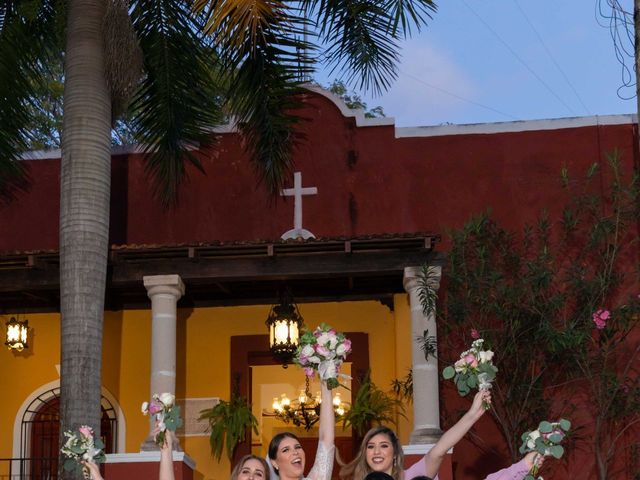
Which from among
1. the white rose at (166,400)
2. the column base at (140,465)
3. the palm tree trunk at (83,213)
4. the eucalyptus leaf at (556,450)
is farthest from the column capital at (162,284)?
the eucalyptus leaf at (556,450)

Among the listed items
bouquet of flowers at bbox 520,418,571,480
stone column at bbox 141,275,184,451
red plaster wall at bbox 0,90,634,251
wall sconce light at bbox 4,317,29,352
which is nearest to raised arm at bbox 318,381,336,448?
bouquet of flowers at bbox 520,418,571,480

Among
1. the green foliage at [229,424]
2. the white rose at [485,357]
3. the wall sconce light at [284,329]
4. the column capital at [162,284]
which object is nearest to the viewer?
the white rose at [485,357]

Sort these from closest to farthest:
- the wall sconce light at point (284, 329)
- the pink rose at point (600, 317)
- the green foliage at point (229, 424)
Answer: the pink rose at point (600, 317)
the wall sconce light at point (284, 329)
the green foliage at point (229, 424)

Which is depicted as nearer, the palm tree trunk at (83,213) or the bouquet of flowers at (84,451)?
the bouquet of flowers at (84,451)

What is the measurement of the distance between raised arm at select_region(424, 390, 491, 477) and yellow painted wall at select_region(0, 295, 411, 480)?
823 cm

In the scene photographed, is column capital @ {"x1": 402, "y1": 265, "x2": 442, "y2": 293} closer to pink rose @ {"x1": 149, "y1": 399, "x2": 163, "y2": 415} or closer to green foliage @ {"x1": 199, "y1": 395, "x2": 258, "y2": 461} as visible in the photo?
green foliage @ {"x1": 199, "y1": 395, "x2": 258, "y2": 461}

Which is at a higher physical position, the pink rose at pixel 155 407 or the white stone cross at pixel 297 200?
the white stone cross at pixel 297 200

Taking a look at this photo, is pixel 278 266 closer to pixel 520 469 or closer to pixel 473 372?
pixel 473 372

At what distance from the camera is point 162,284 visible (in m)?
13.2

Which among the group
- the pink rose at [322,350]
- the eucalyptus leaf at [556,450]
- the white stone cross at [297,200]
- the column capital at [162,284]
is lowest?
the eucalyptus leaf at [556,450]

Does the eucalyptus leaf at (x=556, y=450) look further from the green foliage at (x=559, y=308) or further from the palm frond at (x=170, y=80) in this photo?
the palm frond at (x=170, y=80)

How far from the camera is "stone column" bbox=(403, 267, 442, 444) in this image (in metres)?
12.7

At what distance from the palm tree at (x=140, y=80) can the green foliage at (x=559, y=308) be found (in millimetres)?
2651

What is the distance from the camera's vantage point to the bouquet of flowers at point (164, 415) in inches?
261
